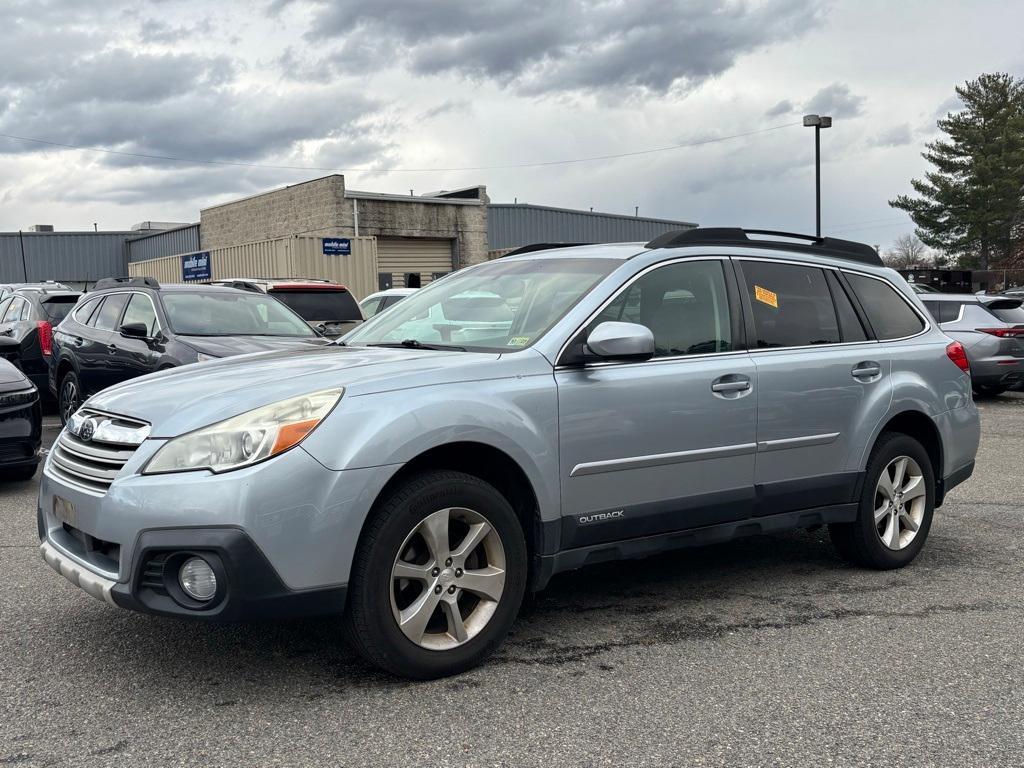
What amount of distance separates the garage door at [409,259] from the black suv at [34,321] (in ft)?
51.4

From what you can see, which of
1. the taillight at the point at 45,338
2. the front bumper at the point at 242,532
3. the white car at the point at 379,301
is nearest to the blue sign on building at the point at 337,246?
the white car at the point at 379,301

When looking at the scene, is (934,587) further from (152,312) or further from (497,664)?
(152,312)

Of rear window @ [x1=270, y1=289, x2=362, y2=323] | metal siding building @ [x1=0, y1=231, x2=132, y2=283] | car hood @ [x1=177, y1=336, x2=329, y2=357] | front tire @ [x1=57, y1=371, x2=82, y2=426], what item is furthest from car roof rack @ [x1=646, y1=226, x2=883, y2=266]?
metal siding building @ [x1=0, y1=231, x2=132, y2=283]

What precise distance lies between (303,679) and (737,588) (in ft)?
7.60

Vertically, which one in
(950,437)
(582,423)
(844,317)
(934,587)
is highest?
(844,317)

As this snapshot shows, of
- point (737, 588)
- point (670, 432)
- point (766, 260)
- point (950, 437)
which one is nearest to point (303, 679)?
point (670, 432)

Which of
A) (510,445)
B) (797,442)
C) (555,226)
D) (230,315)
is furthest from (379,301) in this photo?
(555,226)

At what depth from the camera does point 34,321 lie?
12.9 meters

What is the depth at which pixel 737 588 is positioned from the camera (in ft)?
16.9

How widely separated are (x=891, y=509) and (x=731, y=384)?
144 cm

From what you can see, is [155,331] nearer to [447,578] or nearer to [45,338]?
[45,338]

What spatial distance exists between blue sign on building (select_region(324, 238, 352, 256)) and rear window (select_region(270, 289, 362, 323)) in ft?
38.6

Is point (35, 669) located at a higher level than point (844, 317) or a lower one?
lower

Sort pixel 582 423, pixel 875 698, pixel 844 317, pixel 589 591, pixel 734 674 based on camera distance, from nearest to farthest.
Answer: pixel 875 698
pixel 734 674
pixel 582 423
pixel 589 591
pixel 844 317
